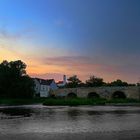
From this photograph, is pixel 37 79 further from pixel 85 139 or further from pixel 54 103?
pixel 85 139

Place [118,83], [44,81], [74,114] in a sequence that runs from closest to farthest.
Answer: [74,114]
[118,83]
[44,81]

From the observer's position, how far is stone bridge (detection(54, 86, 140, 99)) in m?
132

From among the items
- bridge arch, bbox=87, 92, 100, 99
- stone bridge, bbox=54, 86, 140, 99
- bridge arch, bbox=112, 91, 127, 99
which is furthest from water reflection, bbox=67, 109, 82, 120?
bridge arch, bbox=87, 92, 100, 99

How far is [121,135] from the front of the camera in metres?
28.7

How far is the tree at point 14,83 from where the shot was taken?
125m

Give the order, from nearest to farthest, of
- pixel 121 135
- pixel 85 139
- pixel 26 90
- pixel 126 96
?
1. pixel 85 139
2. pixel 121 135
3. pixel 26 90
4. pixel 126 96

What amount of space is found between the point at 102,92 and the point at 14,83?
31.8 m

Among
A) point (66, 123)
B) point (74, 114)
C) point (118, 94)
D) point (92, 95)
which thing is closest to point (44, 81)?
point (92, 95)

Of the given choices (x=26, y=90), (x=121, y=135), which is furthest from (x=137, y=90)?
(x=121, y=135)

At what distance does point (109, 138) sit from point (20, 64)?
360 feet

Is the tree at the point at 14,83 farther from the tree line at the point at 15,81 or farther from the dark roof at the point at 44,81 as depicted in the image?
the dark roof at the point at 44,81

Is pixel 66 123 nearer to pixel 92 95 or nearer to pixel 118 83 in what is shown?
pixel 92 95

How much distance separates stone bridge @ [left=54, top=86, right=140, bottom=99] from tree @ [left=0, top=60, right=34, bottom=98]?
22565 millimetres

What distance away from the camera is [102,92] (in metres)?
141
